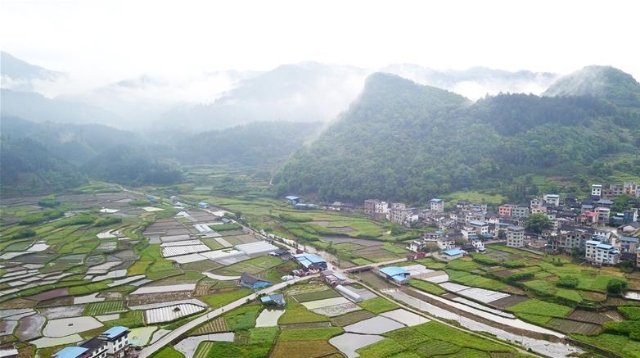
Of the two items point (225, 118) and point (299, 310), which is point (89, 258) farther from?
point (225, 118)

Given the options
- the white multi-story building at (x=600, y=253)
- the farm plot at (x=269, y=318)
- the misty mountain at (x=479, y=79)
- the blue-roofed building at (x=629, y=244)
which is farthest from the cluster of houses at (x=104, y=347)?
the misty mountain at (x=479, y=79)

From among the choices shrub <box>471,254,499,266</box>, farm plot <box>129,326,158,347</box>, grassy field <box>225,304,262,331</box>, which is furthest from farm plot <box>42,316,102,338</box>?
shrub <box>471,254,499,266</box>

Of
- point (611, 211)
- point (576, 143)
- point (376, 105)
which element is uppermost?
point (376, 105)

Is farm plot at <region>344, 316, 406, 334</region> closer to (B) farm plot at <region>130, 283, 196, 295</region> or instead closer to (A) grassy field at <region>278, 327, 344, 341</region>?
(A) grassy field at <region>278, 327, 344, 341</region>

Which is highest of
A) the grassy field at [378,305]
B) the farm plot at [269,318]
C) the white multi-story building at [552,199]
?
the white multi-story building at [552,199]

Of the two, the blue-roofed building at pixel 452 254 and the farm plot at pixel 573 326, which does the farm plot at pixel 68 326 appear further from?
the blue-roofed building at pixel 452 254

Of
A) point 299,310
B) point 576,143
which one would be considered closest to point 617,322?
point 299,310
